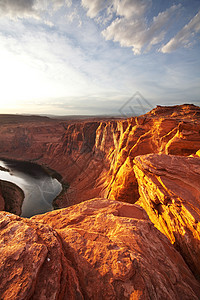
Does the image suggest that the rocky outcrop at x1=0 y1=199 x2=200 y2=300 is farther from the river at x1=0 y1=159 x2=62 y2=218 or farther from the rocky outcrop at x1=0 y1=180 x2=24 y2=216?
the river at x1=0 y1=159 x2=62 y2=218

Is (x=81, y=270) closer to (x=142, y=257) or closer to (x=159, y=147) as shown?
(x=142, y=257)

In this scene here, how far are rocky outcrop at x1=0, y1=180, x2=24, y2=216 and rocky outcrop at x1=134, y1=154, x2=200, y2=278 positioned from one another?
23.4 metres

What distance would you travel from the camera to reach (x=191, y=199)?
19.4 feet

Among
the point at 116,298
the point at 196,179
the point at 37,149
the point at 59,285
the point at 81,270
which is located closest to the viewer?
the point at 59,285

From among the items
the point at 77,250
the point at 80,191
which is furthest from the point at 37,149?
the point at 77,250

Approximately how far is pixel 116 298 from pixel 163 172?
20.7 ft

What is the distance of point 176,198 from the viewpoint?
20.4 ft

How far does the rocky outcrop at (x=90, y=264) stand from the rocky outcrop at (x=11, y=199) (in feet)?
73.0

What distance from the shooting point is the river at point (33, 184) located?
23.7 m

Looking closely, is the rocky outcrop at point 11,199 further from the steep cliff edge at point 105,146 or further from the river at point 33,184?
the steep cliff edge at point 105,146

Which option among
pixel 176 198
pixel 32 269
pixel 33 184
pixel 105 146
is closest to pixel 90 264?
pixel 32 269

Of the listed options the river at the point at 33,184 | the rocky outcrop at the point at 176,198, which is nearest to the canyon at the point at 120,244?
the rocky outcrop at the point at 176,198

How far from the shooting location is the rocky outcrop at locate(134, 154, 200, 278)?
5.11 meters

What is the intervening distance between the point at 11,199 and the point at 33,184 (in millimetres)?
8400
